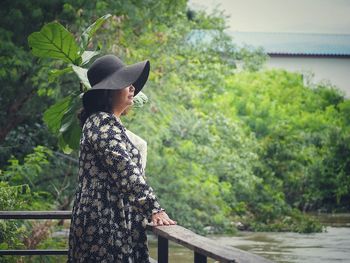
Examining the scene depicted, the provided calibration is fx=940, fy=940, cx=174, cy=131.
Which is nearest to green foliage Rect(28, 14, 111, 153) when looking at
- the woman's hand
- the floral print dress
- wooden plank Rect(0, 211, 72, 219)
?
wooden plank Rect(0, 211, 72, 219)

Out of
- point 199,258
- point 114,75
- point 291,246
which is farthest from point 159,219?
point 291,246

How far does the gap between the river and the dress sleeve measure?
33.9ft

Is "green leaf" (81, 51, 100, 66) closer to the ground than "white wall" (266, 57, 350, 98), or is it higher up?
closer to the ground

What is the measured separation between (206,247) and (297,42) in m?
43.2

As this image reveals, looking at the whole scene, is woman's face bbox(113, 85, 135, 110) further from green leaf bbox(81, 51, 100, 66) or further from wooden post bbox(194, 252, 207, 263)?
green leaf bbox(81, 51, 100, 66)

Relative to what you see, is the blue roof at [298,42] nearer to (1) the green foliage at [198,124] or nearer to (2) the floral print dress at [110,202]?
(1) the green foliage at [198,124]

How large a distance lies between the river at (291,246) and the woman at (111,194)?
33.6 feet

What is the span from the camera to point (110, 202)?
460cm

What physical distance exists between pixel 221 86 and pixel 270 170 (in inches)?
125

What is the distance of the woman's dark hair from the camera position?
4.77 m

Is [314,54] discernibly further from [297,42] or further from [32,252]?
[32,252]

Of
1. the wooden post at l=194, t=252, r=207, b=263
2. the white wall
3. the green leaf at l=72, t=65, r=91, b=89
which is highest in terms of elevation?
the white wall

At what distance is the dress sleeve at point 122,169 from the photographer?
455 cm

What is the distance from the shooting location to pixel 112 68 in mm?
4848
